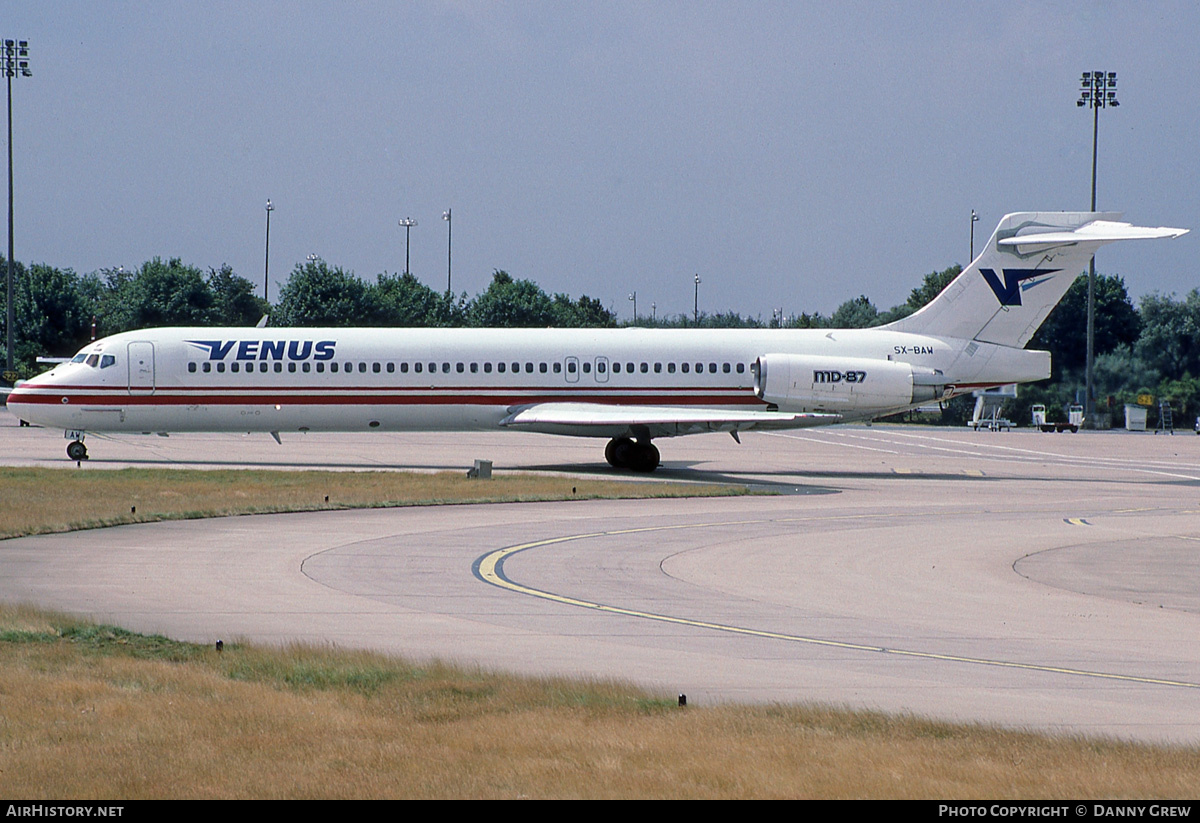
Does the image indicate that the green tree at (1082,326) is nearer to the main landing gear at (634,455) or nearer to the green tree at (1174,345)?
the green tree at (1174,345)

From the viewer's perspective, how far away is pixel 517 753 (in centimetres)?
860

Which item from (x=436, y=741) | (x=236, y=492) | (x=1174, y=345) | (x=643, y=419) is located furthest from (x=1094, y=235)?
(x=1174, y=345)

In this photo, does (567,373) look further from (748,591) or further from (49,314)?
(49,314)

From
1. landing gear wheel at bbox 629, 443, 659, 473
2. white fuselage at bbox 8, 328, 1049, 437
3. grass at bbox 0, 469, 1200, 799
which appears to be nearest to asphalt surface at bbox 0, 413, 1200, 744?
grass at bbox 0, 469, 1200, 799

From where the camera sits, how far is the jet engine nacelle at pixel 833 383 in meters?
36.8

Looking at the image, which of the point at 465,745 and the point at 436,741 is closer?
the point at 465,745

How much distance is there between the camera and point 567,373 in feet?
122

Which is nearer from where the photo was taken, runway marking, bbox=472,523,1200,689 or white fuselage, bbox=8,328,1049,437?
runway marking, bbox=472,523,1200,689

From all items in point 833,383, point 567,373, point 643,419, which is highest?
point 567,373

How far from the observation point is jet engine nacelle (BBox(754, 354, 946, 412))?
121ft

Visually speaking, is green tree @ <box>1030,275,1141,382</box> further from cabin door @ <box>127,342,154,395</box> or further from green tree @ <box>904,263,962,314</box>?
cabin door @ <box>127,342,154,395</box>

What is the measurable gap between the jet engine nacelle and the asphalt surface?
5057 mm

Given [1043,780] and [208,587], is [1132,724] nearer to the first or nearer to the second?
[1043,780]

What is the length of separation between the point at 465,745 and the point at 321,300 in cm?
8383
